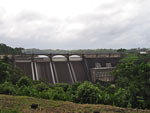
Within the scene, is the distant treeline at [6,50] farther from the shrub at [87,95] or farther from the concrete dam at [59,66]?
the shrub at [87,95]

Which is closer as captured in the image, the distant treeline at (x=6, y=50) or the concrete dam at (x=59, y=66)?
the concrete dam at (x=59, y=66)

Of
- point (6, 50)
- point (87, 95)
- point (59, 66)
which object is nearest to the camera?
point (87, 95)

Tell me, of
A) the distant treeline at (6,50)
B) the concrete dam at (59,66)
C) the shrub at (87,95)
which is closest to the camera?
the shrub at (87,95)

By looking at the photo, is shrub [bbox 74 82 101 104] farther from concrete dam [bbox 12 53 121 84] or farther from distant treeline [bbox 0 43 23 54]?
distant treeline [bbox 0 43 23 54]

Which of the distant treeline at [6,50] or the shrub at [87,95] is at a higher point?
the distant treeline at [6,50]

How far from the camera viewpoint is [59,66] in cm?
4269

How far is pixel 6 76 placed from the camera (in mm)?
24078

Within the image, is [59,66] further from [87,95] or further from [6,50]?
[87,95]

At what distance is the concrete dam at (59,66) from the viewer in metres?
38.6

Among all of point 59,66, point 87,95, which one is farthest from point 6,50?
point 87,95

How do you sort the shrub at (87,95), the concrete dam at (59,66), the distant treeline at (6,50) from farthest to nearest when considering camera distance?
the distant treeline at (6,50)
the concrete dam at (59,66)
the shrub at (87,95)

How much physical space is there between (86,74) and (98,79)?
3.37m

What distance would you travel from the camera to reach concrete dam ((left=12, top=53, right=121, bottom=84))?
38.6m

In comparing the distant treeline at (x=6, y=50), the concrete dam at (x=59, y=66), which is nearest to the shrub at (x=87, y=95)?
the concrete dam at (x=59, y=66)
